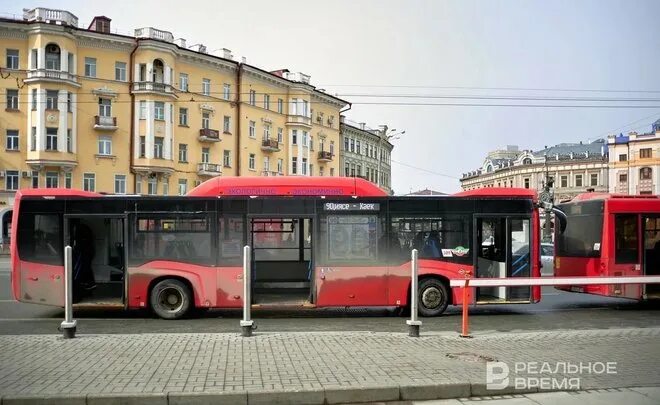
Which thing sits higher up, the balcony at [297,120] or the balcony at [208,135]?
the balcony at [297,120]

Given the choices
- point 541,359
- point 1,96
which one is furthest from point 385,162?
point 541,359

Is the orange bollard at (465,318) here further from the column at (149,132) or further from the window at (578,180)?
the window at (578,180)

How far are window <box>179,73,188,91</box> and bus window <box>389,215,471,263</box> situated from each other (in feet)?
147

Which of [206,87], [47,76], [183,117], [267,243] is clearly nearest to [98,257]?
[267,243]

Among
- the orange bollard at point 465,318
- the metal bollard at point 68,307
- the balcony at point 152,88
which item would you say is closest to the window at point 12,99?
the balcony at point 152,88

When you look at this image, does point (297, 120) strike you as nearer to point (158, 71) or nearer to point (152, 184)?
point (158, 71)

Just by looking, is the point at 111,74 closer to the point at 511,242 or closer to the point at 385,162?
the point at 511,242

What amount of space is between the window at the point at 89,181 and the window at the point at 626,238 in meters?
43.8

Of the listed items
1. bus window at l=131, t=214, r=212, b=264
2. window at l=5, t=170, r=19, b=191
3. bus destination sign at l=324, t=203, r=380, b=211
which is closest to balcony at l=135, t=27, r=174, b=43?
window at l=5, t=170, r=19, b=191

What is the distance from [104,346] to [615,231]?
1235cm

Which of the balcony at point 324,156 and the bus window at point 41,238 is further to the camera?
the balcony at point 324,156

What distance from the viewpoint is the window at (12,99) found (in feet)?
145

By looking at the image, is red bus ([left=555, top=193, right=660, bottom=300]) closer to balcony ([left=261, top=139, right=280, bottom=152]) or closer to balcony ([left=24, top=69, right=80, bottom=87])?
balcony ([left=24, top=69, right=80, bottom=87])

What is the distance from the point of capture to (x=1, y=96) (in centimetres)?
4416
